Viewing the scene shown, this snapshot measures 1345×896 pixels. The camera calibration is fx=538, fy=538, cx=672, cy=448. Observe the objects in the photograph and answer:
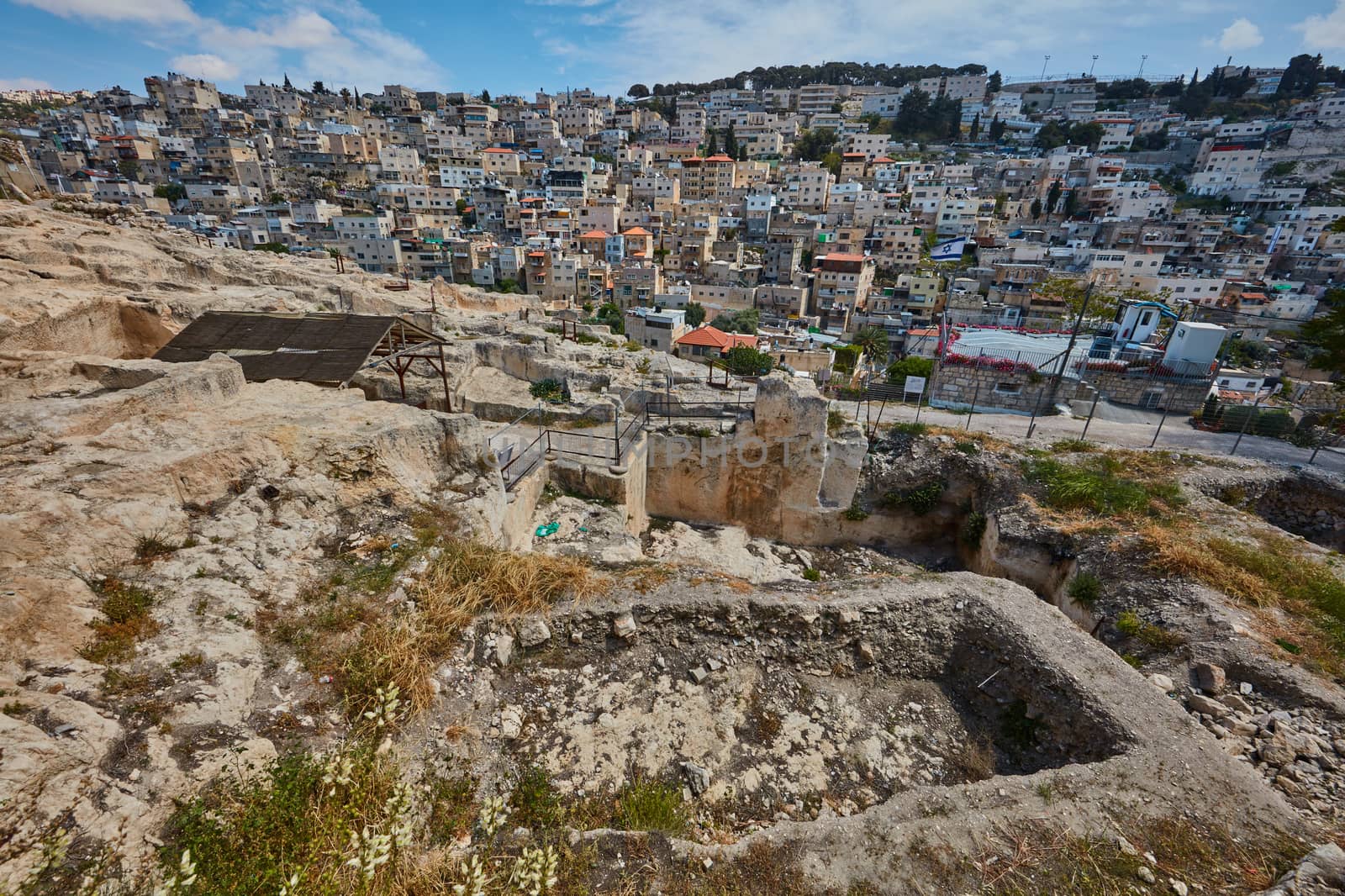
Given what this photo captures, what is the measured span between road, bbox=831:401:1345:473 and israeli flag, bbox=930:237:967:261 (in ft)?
151

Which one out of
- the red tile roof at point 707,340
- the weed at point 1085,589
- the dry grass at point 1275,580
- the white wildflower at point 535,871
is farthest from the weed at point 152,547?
the red tile roof at point 707,340

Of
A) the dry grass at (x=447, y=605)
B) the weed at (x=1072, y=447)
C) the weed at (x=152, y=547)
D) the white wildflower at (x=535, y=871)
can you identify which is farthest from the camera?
the weed at (x=1072, y=447)

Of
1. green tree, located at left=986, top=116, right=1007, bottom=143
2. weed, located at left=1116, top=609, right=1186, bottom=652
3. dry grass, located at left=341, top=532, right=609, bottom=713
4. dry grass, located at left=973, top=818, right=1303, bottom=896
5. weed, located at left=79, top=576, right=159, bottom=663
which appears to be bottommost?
weed, located at left=1116, top=609, right=1186, bottom=652

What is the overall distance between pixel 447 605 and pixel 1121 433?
17.8 meters

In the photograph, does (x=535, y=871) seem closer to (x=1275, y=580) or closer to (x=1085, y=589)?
(x=1085, y=589)

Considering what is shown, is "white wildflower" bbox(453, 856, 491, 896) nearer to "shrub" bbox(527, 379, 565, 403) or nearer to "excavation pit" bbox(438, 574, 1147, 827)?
"excavation pit" bbox(438, 574, 1147, 827)

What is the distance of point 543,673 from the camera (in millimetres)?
5852

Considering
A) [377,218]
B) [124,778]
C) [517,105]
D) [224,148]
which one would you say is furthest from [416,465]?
[517,105]

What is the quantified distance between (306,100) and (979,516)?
449 feet

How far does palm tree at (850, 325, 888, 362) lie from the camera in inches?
1578

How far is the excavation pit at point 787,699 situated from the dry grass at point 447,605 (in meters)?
0.30

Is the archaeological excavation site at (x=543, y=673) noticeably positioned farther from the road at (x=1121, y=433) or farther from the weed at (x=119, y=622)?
the road at (x=1121, y=433)

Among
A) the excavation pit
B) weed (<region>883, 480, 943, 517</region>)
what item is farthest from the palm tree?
the excavation pit

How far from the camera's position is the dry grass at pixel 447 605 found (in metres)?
4.79
